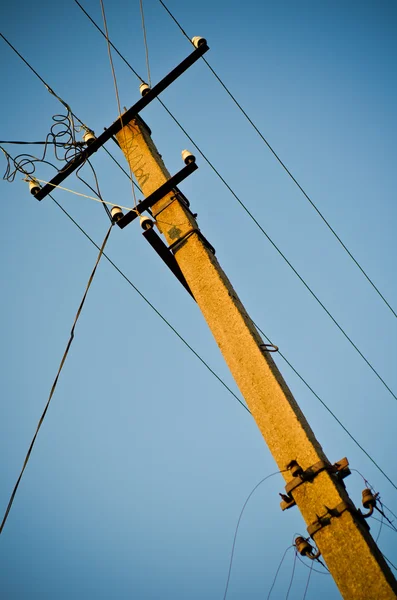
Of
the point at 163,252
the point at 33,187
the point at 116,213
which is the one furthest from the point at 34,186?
the point at 163,252

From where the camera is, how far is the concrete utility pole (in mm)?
2486

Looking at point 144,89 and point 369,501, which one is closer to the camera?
point 369,501

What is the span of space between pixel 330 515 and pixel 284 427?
2.04 ft

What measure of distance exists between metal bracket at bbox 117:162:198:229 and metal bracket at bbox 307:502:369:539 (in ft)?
10.7

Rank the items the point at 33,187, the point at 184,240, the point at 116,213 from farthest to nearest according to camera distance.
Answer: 1. the point at 33,187
2. the point at 116,213
3. the point at 184,240

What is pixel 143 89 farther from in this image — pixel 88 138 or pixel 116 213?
pixel 116 213

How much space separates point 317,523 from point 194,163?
3.55 meters

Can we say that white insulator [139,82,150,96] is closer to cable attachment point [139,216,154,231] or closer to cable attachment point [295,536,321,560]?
cable attachment point [139,216,154,231]

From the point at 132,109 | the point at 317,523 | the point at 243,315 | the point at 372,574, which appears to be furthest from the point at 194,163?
the point at 372,574

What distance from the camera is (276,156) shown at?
798cm

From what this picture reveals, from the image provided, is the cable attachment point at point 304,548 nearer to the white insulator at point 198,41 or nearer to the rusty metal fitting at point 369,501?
the rusty metal fitting at point 369,501

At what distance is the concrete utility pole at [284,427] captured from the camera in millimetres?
2486

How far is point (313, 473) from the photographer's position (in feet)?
9.27

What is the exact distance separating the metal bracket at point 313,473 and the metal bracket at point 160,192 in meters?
3.01
